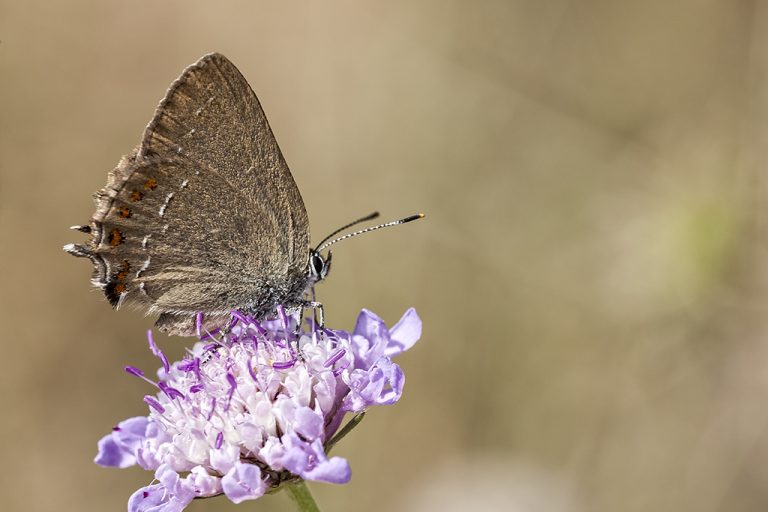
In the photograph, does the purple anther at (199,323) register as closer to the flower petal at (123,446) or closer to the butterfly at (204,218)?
the butterfly at (204,218)

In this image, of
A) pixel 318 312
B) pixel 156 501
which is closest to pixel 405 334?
pixel 318 312

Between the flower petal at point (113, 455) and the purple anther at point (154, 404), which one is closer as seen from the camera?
the purple anther at point (154, 404)

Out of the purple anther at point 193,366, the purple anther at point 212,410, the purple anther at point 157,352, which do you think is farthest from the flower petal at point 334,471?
the purple anther at point 157,352

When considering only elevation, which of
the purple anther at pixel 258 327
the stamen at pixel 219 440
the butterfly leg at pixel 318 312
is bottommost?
the stamen at pixel 219 440

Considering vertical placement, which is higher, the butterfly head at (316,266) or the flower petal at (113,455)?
the butterfly head at (316,266)

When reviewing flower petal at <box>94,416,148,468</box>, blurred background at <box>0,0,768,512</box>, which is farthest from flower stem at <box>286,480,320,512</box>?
blurred background at <box>0,0,768,512</box>

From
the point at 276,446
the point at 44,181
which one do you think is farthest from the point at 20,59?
the point at 276,446

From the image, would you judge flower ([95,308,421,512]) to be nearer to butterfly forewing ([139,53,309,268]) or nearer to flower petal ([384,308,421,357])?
flower petal ([384,308,421,357])
